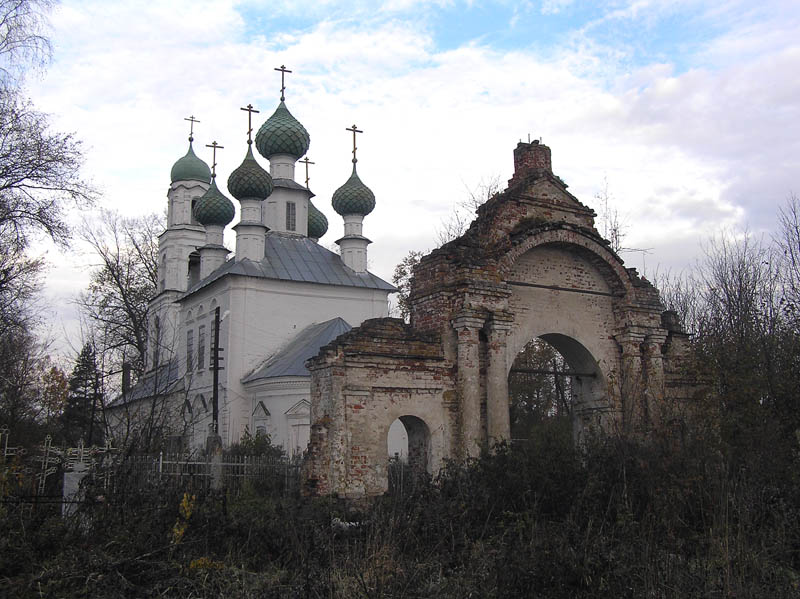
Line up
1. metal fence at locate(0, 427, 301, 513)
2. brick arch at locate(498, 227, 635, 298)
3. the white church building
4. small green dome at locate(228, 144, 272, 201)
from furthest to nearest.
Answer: small green dome at locate(228, 144, 272, 201), the white church building, brick arch at locate(498, 227, 635, 298), metal fence at locate(0, 427, 301, 513)

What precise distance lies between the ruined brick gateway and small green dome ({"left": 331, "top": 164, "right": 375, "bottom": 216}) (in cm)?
1660

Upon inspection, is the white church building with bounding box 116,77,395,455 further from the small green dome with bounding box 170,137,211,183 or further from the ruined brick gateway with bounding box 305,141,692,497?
the ruined brick gateway with bounding box 305,141,692,497

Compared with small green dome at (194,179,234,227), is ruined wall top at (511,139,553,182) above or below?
below

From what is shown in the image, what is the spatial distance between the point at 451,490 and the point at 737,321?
10.9 metres

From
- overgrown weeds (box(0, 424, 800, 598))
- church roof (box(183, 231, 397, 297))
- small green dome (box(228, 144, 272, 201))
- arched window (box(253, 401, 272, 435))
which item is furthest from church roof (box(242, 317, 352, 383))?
overgrown weeds (box(0, 424, 800, 598))

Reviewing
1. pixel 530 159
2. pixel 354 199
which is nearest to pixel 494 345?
pixel 530 159

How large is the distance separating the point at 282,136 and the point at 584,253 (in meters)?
19.1

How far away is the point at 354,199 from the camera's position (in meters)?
29.1

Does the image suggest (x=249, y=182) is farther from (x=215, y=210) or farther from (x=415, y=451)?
(x=415, y=451)

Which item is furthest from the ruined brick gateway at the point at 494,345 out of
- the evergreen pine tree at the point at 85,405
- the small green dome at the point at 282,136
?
the small green dome at the point at 282,136

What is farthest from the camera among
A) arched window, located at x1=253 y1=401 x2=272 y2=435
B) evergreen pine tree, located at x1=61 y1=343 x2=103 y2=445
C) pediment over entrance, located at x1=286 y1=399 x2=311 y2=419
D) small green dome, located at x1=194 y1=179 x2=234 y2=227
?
small green dome, located at x1=194 y1=179 x2=234 y2=227

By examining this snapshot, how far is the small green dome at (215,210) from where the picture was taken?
103 ft

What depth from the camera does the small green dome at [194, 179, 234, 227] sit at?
31.4 metres

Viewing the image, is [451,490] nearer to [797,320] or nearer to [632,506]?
[632,506]
